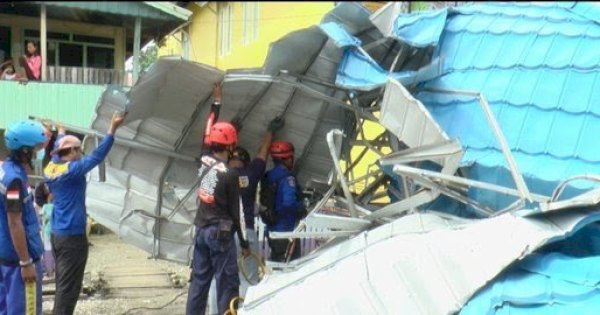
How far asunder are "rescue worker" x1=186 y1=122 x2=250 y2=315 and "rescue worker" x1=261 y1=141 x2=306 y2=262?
2.59 ft

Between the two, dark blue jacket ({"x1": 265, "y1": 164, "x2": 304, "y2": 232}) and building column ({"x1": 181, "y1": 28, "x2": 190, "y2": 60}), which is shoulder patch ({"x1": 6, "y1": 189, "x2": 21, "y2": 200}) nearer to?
building column ({"x1": 181, "y1": 28, "x2": 190, "y2": 60})

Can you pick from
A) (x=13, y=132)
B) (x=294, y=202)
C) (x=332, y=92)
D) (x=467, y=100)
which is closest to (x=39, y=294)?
(x=13, y=132)

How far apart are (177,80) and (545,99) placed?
3.14 meters

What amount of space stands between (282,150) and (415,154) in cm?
225

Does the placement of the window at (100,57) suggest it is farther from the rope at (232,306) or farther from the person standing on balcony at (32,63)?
the rope at (232,306)

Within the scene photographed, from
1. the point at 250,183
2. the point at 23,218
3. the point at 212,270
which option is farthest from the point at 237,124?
the point at 23,218

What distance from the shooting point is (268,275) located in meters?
5.18

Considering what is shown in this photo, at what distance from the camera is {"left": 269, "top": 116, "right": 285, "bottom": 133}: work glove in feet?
22.3

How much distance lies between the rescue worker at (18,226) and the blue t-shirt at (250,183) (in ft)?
6.62

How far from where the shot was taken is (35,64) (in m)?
5.45

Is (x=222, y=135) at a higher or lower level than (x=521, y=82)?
lower

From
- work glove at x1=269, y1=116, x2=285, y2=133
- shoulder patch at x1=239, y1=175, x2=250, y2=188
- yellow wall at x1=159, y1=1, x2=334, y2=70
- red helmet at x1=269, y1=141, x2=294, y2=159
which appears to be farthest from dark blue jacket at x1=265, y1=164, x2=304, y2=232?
yellow wall at x1=159, y1=1, x2=334, y2=70

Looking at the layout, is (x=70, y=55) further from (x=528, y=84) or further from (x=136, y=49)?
(x=528, y=84)

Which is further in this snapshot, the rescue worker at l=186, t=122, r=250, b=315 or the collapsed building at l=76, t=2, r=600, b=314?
the rescue worker at l=186, t=122, r=250, b=315
